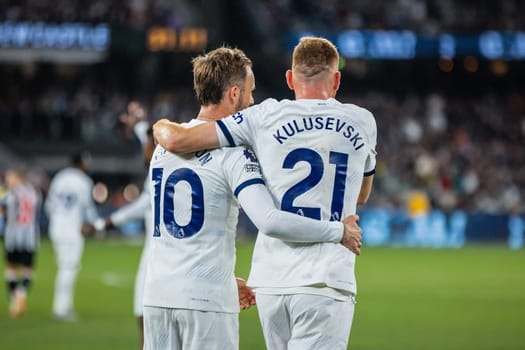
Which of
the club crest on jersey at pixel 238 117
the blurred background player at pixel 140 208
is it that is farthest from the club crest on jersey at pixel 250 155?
the blurred background player at pixel 140 208

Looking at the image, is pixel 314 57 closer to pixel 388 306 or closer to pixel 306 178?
pixel 306 178

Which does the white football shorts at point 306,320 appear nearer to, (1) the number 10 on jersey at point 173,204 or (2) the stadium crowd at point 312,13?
(1) the number 10 on jersey at point 173,204

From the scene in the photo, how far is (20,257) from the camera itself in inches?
590

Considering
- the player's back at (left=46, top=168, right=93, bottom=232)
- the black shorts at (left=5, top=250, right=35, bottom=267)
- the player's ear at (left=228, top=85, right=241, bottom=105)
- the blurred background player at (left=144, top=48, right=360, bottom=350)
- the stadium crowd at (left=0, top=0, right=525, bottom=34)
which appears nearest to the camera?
the blurred background player at (left=144, top=48, right=360, bottom=350)

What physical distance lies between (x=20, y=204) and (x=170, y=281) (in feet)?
36.6

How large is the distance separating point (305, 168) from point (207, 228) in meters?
0.55

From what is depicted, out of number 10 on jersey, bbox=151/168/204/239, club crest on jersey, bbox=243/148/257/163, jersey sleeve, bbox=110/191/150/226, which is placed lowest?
jersey sleeve, bbox=110/191/150/226

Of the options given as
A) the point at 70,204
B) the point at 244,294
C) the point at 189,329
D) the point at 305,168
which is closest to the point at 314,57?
the point at 305,168

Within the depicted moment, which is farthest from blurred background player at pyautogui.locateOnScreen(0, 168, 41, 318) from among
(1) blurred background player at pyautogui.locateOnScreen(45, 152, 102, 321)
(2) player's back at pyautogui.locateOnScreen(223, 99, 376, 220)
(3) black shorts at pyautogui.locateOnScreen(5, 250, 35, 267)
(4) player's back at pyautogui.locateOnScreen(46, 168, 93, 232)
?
(2) player's back at pyautogui.locateOnScreen(223, 99, 376, 220)

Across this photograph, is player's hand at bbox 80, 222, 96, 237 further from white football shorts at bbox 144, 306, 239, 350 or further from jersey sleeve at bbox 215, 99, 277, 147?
jersey sleeve at bbox 215, 99, 277, 147

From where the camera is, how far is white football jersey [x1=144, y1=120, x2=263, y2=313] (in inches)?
190

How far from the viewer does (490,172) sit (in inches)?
1326

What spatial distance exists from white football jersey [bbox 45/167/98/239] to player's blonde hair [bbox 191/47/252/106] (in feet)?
32.5

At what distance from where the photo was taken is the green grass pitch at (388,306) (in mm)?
12023
